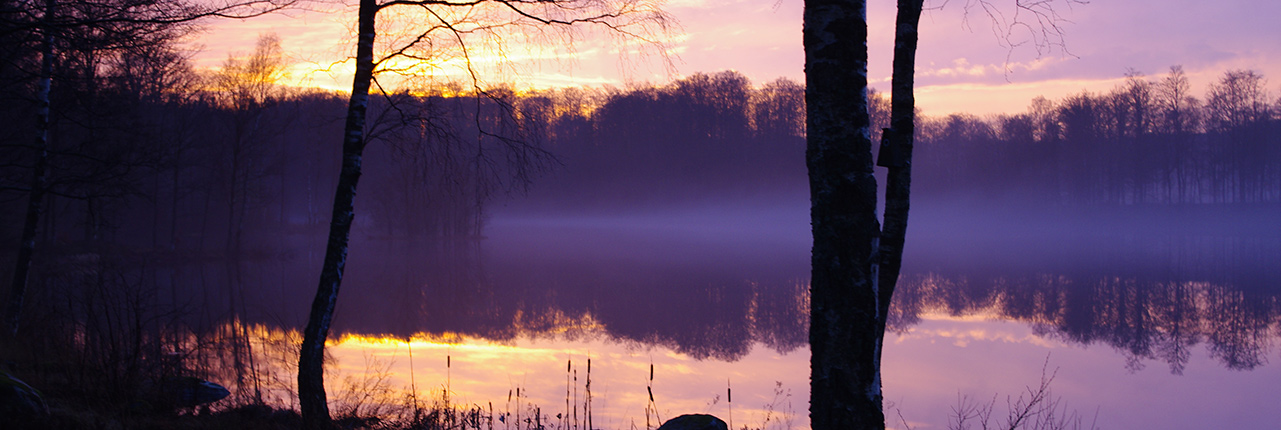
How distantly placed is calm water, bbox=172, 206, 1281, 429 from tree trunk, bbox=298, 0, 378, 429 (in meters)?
1.95

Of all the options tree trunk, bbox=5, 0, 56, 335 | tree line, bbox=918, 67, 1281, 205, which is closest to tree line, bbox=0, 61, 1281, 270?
tree line, bbox=918, 67, 1281, 205

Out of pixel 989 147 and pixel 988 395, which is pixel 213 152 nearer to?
pixel 988 395

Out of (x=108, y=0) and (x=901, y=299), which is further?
(x=901, y=299)

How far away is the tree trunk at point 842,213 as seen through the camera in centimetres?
350

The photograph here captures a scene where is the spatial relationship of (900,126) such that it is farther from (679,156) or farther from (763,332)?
(679,156)

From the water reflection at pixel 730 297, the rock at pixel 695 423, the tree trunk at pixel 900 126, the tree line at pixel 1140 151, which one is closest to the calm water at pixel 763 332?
the water reflection at pixel 730 297

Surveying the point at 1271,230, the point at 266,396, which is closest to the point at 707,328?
the point at 266,396

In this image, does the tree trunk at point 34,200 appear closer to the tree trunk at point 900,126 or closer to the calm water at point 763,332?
the calm water at point 763,332

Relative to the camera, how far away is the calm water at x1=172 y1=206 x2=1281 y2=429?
33.1 feet

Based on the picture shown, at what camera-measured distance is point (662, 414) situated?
9.12 metres

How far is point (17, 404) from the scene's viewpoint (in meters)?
4.89

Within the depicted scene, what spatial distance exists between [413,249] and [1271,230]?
184 feet

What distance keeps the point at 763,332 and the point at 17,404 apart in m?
12.3

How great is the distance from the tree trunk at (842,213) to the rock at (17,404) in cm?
508
